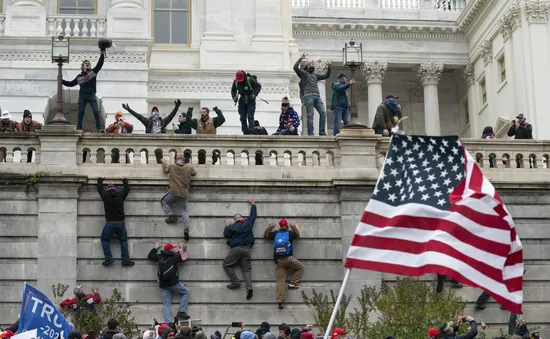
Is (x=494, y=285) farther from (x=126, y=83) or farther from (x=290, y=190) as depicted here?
(x=126, y=83)

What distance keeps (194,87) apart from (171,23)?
2.93 m

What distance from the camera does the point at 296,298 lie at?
97.8ft

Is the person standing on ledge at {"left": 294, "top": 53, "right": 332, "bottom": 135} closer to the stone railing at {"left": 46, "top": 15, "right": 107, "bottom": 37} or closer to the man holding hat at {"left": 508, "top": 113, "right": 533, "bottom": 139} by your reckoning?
the man holding hat at {"left": 508, "top": 113, "right": 533, "bottom": 139}

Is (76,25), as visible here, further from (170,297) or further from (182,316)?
(182,316)

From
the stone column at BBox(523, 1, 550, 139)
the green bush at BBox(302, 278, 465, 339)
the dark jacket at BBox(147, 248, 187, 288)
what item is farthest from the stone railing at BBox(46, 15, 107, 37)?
the stone column at BBox(523, 1, 550, 139)

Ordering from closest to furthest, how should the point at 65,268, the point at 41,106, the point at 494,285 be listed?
1. the point at 494,285
2. the point at 65,268
3. the point at 41,106

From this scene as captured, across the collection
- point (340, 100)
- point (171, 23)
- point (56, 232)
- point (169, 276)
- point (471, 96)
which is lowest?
point (169, 276)

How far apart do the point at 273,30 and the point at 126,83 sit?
5667 millimetres

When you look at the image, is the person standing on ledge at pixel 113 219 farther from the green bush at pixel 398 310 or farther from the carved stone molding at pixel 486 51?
the carved stone molding at pixel 486 51

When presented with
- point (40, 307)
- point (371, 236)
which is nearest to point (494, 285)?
point (371, 236)

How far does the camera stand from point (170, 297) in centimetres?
2922

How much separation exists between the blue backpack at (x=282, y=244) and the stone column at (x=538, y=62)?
93.2 ft

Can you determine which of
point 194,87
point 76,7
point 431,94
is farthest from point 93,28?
point 431,94

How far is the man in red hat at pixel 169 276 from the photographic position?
28.8 metres
